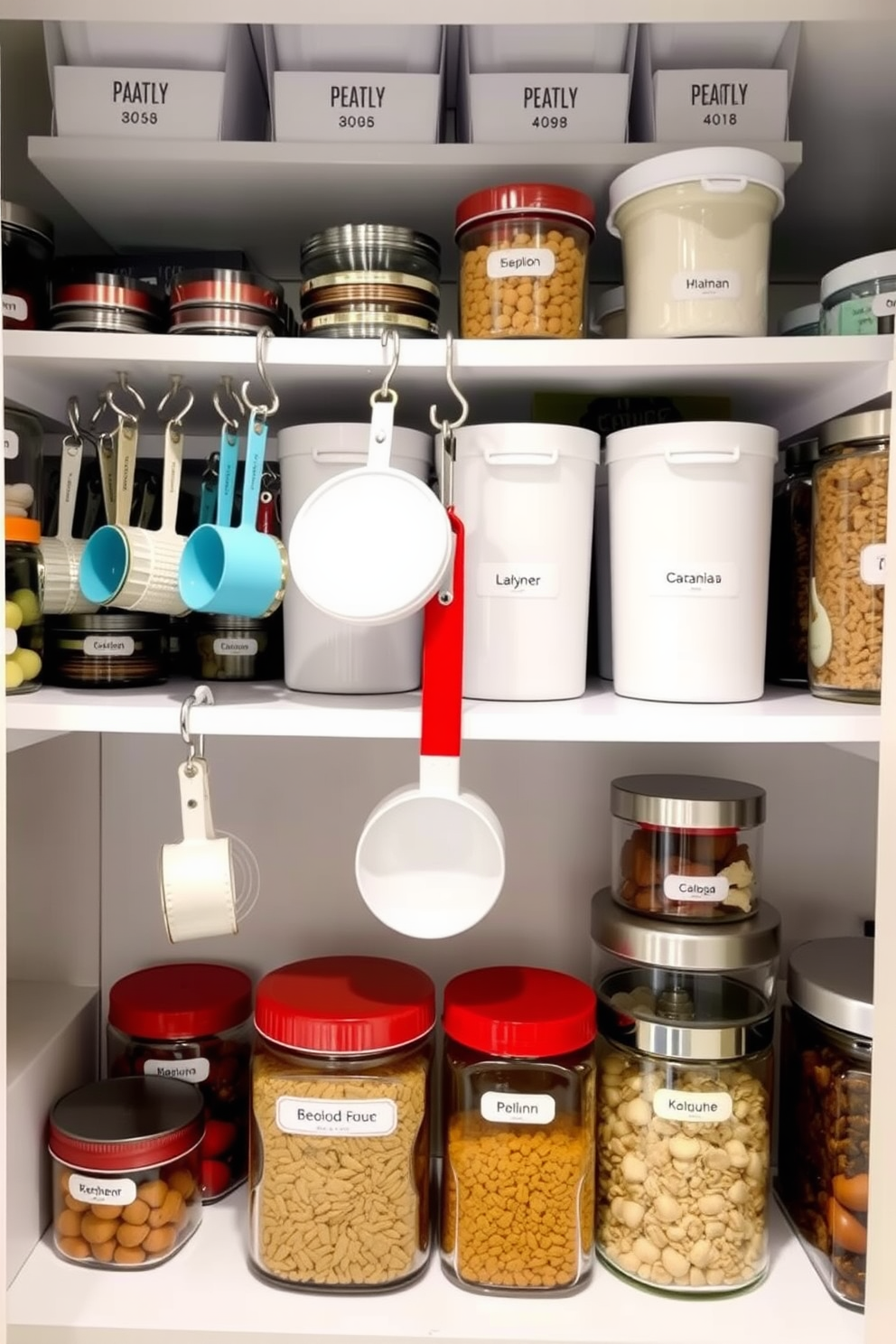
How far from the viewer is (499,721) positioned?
772 mm

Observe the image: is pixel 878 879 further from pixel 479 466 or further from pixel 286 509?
pixel 286 509

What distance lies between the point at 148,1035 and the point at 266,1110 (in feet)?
0.63

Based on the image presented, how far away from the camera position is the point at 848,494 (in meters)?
0.81

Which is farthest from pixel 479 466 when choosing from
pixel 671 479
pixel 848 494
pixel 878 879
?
pixel 878 879

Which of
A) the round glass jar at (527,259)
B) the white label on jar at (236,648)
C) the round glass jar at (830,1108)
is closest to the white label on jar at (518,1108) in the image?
the round glass jar at (830,1108)

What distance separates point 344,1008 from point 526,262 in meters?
0.64

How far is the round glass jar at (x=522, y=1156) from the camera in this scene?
85cm

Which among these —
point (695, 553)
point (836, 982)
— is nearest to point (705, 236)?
point (695, 553)

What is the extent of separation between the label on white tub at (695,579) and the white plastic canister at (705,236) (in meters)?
0.18

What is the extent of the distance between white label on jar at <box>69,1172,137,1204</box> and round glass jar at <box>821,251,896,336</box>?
3.11ft

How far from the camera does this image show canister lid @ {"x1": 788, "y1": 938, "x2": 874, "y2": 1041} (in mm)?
873

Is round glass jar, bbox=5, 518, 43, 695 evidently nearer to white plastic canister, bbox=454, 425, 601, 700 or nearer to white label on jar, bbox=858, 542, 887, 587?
white plastic canister, bbox=454, 425, 601, 700

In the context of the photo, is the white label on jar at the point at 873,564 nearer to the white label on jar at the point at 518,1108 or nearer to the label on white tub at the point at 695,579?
the label on white tub at the point at 695,579

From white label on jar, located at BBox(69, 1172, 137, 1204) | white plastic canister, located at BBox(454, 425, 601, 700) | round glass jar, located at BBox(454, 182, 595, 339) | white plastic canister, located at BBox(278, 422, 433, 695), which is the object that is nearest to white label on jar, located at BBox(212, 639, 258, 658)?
white plastic canister, located at BBox(278, 422, 433, 695)
